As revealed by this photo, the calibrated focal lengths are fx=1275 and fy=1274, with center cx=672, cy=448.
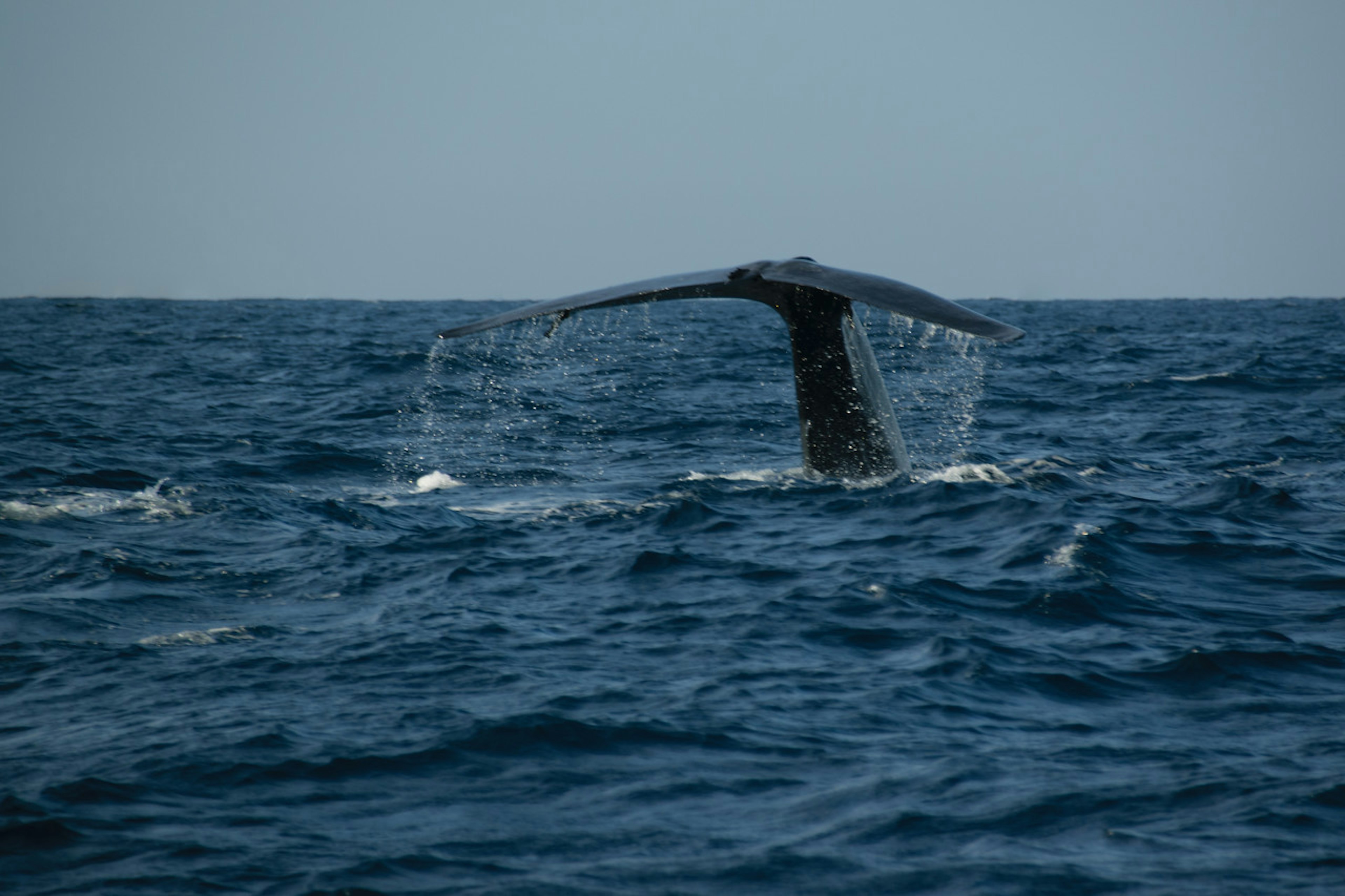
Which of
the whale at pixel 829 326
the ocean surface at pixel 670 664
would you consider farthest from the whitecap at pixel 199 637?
the whale at pixel 829 326

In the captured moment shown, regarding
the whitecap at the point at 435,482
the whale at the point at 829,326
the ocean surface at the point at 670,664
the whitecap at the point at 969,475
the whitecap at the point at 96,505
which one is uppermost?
the whale at the point at 829,326

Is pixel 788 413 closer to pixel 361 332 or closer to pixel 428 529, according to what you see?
pixel 428 529

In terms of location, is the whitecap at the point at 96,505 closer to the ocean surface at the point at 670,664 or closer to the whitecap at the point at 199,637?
the ocean surface at the point at 670,664

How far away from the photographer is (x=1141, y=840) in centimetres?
545

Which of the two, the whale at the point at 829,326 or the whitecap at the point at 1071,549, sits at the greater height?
the whale at the point at 829,326

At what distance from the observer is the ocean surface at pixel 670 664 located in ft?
17.9

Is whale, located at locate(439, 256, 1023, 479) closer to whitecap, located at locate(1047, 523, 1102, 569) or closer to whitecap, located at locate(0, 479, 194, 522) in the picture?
whitecap, located at locate(1047, 523, 1102, 569)

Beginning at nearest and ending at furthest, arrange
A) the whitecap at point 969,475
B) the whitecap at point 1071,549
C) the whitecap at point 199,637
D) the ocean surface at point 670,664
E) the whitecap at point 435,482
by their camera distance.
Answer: the ocean surface at point 670,664
the whitecap at point 199,637
the whitecap at point 1071,549
the whitecap at point 969,475
the whitecap at point 435,482

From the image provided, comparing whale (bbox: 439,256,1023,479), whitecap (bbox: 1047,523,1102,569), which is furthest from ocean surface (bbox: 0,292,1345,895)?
whale (bbox: 439,256,1023,479)

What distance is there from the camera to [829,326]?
11.4m

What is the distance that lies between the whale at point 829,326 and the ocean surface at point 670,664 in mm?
498

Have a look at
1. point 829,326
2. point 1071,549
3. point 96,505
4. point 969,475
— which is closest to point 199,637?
point 96,505

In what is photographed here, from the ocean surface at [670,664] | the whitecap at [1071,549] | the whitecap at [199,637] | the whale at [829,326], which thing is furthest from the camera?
the whitecap at [1071,549]

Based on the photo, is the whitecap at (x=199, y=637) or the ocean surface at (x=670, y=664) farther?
the whitecap at (x=199, y=637)
